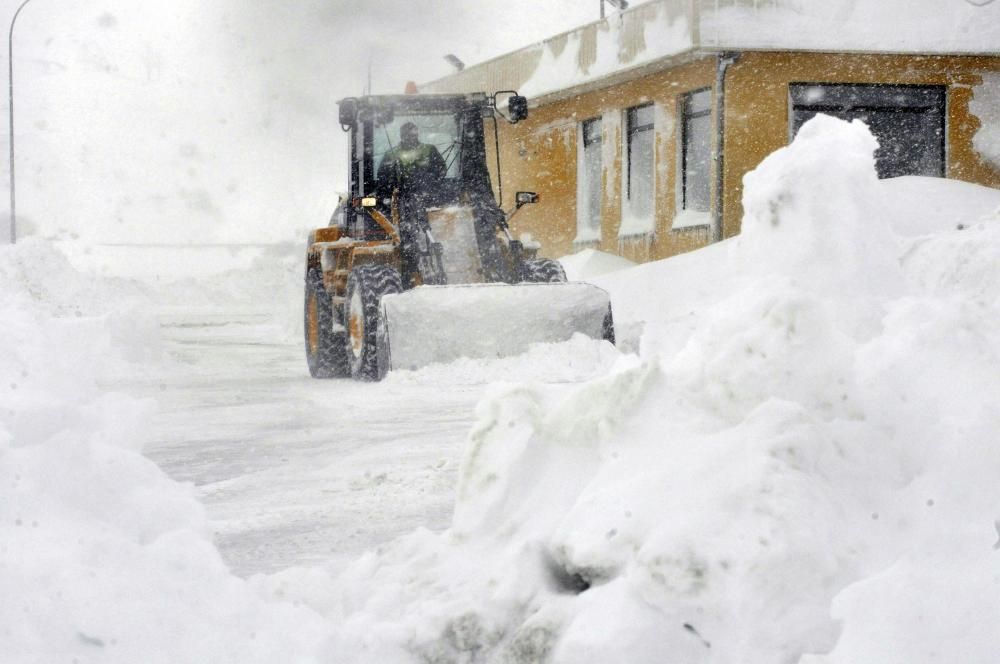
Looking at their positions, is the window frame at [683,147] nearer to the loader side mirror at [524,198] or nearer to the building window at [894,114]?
the building window at [894,114]

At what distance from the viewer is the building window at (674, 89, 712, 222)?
61.0 feet

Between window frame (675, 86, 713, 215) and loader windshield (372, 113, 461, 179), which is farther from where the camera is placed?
window frame (675, 86, 713, 215)

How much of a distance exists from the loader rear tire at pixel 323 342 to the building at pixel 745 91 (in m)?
7.06

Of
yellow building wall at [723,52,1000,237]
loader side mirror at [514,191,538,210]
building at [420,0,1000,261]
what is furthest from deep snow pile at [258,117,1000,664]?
yellow building wall at [723,52,1000,237]

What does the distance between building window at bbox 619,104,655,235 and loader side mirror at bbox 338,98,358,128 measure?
28.9 ft

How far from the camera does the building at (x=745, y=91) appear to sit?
57.8 feet

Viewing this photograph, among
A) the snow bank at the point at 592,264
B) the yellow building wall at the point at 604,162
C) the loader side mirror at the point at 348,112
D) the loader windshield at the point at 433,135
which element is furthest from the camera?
the snow bank at the point at 592,264

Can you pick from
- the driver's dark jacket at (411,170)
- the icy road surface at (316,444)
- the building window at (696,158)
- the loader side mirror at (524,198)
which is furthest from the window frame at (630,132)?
the driver's dark jacket at (411,170)

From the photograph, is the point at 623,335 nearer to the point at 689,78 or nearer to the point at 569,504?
the point at 689,78

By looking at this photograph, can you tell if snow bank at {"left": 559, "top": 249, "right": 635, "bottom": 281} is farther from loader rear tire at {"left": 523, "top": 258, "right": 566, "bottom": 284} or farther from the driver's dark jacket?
loader rear tire at {"left": 523, "top": 258, "right": 566, "bottom": 284}

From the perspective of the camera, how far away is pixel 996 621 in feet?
8.88

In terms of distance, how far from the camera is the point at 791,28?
17516 mm

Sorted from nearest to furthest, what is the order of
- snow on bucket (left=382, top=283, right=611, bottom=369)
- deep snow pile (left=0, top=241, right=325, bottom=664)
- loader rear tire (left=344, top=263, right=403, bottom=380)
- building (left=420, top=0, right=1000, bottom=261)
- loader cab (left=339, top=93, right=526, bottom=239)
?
deep snow pile (left=0, top=241, right=325, bottom=664) < snow on bucket (left=382, top=283, right=611, bottom=369) < loader rear tire (left=344, top=263, right=403, bottom=380) < loader cab (left=339, top=93, right=526, bottom=239) < building (left=420, top=0, right=1000, bottom=261)

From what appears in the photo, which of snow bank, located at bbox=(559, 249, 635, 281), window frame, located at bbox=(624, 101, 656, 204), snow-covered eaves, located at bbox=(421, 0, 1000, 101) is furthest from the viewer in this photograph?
window frame, located at bbox=(624, 101, 656, 204)
